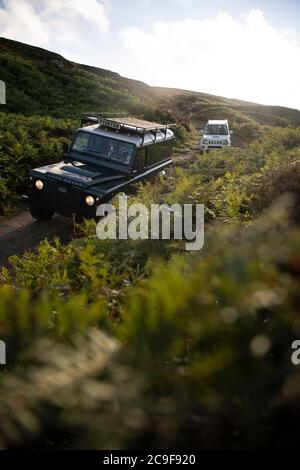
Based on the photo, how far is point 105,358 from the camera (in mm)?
1519

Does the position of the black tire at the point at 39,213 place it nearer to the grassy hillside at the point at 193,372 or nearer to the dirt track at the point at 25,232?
the dirt track at the point at 25,232

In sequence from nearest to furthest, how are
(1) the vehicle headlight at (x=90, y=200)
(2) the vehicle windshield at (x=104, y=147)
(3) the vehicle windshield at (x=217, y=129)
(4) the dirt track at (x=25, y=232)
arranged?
(1) the vehicle headlight at (x=90, y=200)
(4) the dirt track at (x=25, y=232)
(2) the vehicle windshield at (x=104, y=147)
(3) the vehicle windshield at (x=217, y=129)

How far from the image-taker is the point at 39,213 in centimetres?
872

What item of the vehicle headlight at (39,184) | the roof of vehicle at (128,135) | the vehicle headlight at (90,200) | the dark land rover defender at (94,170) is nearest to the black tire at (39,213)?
the dark land rover defender at (94,170)

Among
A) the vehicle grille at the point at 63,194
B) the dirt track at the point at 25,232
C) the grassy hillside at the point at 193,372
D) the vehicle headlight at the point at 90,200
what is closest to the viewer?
the grassy hillside at the point at 193,372

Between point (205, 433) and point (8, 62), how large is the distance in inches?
1263

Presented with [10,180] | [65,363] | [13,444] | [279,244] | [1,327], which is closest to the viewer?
[65,363]

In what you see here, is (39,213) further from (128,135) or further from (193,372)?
A: (193,372)

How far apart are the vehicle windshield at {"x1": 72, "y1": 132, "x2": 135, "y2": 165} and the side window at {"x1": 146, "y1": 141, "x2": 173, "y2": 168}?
0.79 metres

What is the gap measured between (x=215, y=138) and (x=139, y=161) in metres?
12.5

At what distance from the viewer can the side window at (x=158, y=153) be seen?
30.6ft

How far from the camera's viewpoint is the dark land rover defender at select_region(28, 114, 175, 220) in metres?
7.51

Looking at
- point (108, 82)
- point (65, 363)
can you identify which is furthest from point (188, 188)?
point (108, 82)
